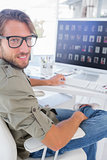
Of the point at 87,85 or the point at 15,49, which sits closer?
the point at 15,49

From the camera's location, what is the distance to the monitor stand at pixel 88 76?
1579 mm

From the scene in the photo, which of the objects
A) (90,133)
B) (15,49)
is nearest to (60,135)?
(90,133)

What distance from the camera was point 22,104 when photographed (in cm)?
75

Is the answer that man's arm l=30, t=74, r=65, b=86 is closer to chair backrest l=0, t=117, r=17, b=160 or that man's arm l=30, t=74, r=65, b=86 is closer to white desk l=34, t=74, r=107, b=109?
white desk l=34, t=74, r=107, b=109

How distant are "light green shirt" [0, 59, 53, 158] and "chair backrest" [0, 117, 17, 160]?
0.04 meters

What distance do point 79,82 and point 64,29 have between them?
574 mm

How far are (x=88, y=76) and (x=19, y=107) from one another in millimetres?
1033

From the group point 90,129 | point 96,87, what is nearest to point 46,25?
point 96,87

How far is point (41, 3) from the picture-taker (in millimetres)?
2350

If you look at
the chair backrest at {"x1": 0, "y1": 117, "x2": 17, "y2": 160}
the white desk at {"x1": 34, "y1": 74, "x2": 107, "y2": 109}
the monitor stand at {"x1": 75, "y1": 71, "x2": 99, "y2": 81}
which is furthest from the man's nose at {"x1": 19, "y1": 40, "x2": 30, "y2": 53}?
the monitor stand at {"x1": 75, "y1": 71, "x2": 99, "y2": 81}

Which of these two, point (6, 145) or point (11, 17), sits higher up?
point (11, 17)

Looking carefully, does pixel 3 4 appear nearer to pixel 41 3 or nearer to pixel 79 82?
pixel 41 3

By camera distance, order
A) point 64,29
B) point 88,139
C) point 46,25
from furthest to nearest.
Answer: point 46,25, point 64,29, point 88,139

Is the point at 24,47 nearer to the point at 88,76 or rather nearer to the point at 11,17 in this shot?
the point at 11,17
